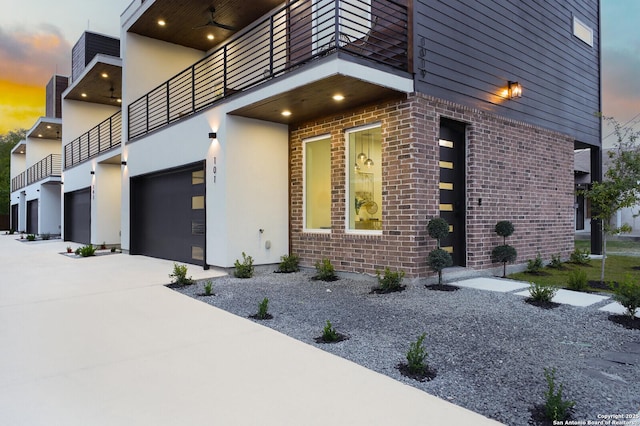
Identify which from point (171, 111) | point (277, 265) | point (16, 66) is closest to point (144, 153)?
point (171, 111)

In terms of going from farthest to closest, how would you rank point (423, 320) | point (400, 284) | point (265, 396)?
point (400, 284)
point (423, 320)
point (265, 396)

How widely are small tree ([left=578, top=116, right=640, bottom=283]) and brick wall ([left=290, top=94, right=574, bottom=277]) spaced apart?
5.02 ft

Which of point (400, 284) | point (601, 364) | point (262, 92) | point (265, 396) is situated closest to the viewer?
point (265, 396)

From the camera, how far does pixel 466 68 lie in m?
7.02

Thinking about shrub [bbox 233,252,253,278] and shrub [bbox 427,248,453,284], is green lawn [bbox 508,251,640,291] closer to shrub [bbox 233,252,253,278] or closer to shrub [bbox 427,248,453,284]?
shrub [bbox 427,248,453,284]

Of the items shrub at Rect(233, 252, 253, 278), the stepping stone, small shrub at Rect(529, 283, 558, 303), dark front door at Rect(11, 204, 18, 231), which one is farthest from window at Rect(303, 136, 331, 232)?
dark front door at Rect(11, 204, 18, 231)

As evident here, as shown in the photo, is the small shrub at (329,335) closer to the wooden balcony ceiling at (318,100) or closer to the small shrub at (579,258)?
the wooden balcony ceiling at (318,100)

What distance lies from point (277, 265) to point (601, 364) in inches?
234

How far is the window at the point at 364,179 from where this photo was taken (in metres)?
6.75

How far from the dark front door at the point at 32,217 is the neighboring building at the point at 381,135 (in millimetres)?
18805

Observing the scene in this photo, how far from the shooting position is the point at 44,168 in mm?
23594

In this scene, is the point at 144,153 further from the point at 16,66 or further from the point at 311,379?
the point at 16,66

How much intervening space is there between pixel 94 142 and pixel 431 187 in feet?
49.2

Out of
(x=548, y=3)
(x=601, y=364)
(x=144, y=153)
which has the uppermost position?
(x=548, y=3)
